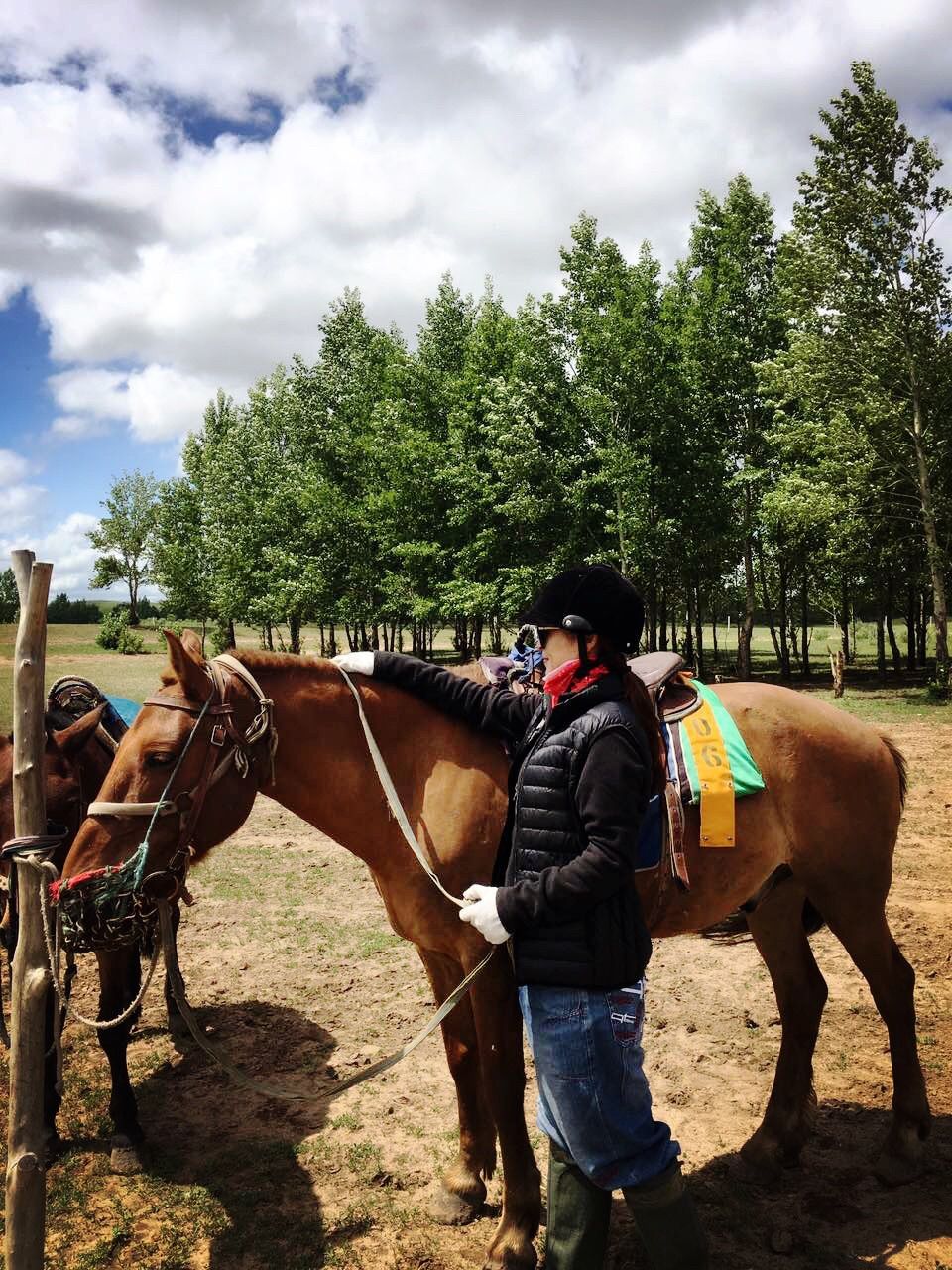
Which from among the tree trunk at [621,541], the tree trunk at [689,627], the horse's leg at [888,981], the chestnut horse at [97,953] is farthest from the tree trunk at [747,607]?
the chestnut horse at [97,953]

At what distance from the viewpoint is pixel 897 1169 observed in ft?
12.0

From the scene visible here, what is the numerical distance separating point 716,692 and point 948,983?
340 centimetres

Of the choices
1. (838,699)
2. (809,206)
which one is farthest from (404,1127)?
(809,206)

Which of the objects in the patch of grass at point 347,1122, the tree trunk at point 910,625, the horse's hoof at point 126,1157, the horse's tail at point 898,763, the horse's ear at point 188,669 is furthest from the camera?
the tree trunk at point 910,625

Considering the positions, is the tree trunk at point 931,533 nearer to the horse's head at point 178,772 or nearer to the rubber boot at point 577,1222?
the rubber boot at point 577,1222

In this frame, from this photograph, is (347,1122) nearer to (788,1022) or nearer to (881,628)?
(788,1022)

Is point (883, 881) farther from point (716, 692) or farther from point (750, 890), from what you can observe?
point (716, 692)

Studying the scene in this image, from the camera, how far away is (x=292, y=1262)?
132 inches

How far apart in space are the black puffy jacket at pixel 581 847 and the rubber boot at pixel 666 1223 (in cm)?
62

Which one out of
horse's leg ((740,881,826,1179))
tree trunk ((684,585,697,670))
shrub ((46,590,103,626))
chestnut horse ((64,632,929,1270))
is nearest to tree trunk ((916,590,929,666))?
tree trunk ((684,585,697,670))

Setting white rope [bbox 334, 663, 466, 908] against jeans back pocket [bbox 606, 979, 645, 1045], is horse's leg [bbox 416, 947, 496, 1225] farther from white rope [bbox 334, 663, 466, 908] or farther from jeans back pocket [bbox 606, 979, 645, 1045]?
jeans back pocket [bbox 606, 979, 645, 1045]

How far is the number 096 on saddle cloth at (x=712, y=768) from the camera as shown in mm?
3469

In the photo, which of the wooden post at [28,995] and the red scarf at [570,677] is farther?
the wooden post at [28,995]

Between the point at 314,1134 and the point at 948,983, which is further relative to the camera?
the point at 948,983
